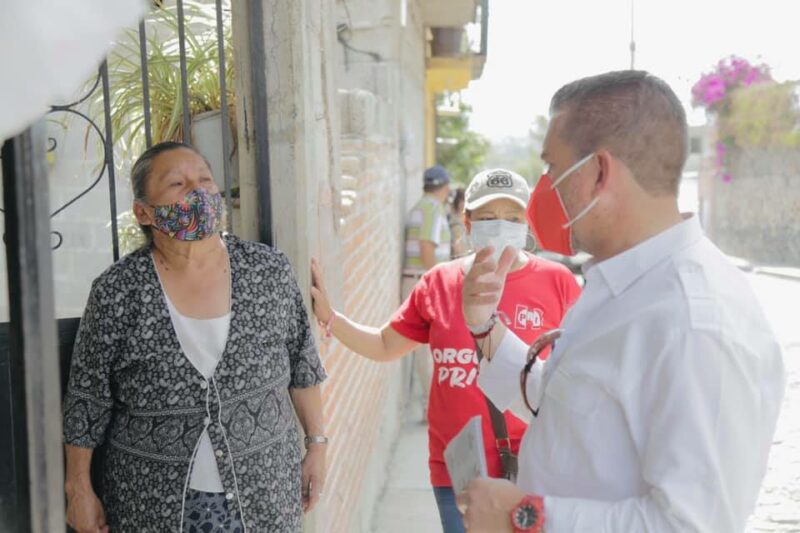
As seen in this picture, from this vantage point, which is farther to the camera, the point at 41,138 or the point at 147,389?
the point at 147,389

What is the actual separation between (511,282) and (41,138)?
1999 millimetres

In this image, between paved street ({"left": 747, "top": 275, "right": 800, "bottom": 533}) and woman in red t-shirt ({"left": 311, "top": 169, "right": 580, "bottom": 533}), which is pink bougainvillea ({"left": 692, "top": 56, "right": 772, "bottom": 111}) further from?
woman in red t-shirt ({"left": 311, "top": 169, "right": 580, "bottom": 533})

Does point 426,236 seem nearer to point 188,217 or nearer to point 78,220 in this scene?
point 78,220

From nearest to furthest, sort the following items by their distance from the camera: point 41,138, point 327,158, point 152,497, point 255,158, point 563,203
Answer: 1. point 41,138
2. point 563,203
3. point 152,497
4. point 255,158
5. point 327,158

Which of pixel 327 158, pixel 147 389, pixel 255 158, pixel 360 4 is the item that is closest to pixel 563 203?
pixel 147 389

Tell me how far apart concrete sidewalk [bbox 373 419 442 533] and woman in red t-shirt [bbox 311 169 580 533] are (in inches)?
70.1

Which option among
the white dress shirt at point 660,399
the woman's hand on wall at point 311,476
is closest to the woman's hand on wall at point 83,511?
the woman's hand on wall at point 311,476

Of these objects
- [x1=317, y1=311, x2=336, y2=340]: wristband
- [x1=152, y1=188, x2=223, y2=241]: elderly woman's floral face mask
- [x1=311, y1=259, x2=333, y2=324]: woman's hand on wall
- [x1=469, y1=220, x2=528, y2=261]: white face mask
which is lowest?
[x1=317, y1=311, x2=336, y2=340]: wristband

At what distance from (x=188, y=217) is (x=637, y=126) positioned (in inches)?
47.0

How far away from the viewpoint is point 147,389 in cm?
205

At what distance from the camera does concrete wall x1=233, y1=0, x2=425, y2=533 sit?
261 centimetres

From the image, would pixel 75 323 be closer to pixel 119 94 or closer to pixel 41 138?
pixel 119 94

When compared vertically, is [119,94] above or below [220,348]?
above

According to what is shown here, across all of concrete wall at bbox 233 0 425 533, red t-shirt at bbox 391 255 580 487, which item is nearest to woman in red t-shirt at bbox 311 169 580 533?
red t-shirt at bbox 391 255 580 487
